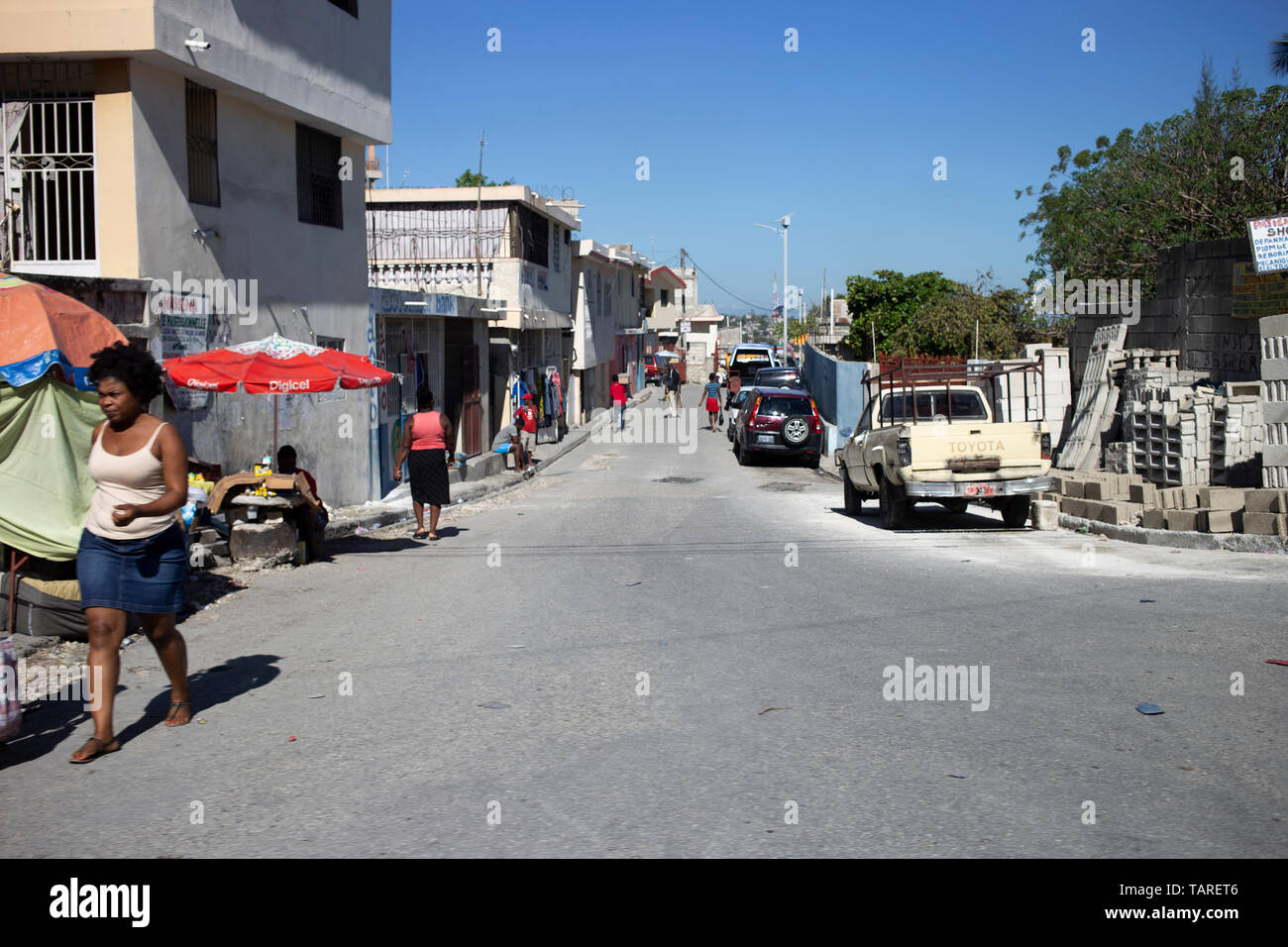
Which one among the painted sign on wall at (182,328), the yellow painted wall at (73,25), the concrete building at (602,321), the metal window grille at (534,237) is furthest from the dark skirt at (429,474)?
the concrete building at (602,321)

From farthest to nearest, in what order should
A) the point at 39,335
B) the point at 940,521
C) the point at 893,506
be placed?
the point at 940,521, the point at 893,506, the point at 39,335

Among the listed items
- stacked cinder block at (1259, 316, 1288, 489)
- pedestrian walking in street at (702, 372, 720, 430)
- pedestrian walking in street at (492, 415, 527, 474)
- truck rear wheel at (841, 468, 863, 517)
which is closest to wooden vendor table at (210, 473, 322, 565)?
truck rear wheel at (841, 468, 863, 517)

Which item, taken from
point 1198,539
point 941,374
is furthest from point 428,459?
point 1198,539

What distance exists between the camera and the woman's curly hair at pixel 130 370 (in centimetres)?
589

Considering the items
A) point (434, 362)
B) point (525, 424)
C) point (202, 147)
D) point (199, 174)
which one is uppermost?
point (202, 147)

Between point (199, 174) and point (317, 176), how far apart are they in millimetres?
3761

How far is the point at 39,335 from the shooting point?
8633 mm

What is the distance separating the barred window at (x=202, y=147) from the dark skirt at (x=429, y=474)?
4.11 metres

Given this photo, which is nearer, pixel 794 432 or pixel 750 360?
pixel 794 432

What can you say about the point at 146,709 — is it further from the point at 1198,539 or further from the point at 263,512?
the point at 1198,539

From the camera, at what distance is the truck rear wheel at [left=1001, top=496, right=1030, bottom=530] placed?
48.9 feet

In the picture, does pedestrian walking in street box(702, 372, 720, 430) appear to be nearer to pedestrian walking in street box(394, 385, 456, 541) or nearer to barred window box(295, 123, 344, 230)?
barred window box(295, 123, 344, 230)

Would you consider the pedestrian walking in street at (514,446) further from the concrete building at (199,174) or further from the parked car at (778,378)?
the parked car at (778,378)
